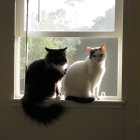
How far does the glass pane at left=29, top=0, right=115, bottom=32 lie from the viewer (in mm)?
1987

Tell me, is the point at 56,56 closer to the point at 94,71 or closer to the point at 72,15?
the point at 94,71

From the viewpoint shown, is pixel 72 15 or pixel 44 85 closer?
pixel 44 85

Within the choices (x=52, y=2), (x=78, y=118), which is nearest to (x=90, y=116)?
(x=78, y=118)

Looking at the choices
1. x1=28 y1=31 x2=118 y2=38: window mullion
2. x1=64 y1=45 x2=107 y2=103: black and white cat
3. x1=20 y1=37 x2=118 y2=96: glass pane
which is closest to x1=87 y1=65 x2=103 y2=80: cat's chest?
x1=64 y1=45 x2=107 y2=103: black and white cat

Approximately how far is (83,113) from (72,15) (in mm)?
800

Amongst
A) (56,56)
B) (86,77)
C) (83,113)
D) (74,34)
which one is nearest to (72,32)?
(74,34)

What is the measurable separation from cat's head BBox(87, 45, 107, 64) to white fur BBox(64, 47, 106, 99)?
2cm

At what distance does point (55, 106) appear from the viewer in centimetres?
183

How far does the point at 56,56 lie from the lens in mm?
1812

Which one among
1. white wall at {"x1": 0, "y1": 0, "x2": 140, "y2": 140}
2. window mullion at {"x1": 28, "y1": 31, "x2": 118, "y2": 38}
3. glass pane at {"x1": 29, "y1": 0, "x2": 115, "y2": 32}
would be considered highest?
glass pane at {"x1": 29, "y1": 0, "x2": 115, "y2": 32}

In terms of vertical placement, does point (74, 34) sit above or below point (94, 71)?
above

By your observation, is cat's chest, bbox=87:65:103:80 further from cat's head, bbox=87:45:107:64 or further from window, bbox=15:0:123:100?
window, bbox=15:0:123:100

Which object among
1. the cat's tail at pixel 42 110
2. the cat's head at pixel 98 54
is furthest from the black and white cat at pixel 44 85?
the cat's head at pixel 98 54

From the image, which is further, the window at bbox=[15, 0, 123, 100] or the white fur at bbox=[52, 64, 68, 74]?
the window at bbox=[15, 0, 123, 100]
